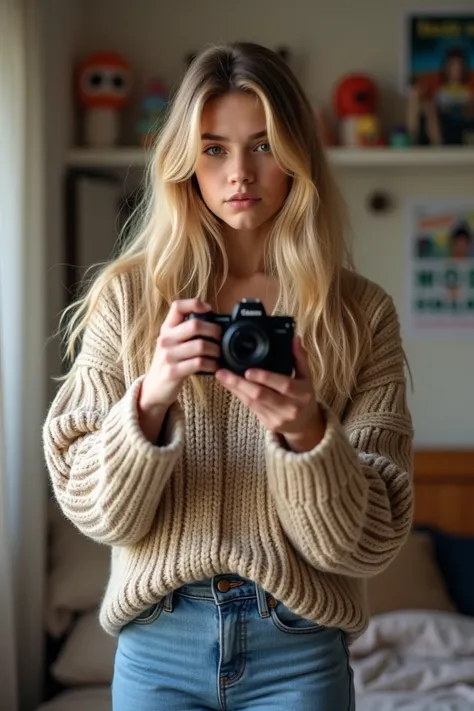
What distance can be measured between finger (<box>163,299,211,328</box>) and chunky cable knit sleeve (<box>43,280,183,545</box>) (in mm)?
84

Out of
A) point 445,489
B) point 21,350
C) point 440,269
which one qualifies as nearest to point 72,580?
point 21,350

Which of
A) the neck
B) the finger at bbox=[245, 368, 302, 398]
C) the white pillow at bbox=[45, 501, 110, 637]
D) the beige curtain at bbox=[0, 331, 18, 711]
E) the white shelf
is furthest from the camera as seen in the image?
the white shelf

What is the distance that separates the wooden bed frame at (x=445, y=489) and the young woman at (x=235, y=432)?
147 centimetres

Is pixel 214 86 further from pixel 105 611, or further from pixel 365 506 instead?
pixel 105 611

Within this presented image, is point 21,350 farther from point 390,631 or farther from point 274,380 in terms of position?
point 274,380

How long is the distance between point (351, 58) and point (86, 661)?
1.62m

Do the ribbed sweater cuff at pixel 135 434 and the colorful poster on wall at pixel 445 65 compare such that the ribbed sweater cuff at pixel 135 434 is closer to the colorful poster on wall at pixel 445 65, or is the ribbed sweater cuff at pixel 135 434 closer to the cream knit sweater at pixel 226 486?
the cream knit sweater at pixel 226 486

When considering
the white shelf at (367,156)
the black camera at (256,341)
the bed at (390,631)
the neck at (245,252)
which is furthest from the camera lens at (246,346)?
the white shelf at (367,156)

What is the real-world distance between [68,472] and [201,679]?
260 mm

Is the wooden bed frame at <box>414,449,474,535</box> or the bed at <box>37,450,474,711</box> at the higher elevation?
the wooden bed frame at <box>414,449,474,535</box>

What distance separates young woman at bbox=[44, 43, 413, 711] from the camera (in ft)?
3.05

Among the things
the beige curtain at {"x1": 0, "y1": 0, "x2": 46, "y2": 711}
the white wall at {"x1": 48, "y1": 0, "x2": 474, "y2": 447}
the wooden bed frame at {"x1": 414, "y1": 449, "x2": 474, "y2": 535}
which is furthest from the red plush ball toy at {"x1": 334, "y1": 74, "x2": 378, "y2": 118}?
the wooden bed frame at {"x1": 414, "y1": 449, "x2": 474, "y2": 535}

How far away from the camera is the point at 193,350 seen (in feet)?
2.99

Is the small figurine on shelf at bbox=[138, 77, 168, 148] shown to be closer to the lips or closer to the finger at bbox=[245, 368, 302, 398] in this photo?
the lips
